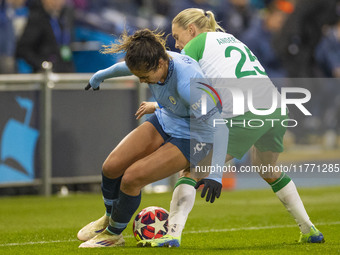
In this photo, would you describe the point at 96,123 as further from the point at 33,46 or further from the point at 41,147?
the point at 33,46

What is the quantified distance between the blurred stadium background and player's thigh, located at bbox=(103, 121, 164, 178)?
5.33 feet

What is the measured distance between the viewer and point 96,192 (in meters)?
12.3

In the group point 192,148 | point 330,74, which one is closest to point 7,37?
point 330,74

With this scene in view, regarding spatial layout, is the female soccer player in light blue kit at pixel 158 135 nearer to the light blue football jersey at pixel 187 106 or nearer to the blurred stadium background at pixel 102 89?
the light blue football jersey at pixel 187 106

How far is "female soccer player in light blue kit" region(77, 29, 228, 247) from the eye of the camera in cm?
622

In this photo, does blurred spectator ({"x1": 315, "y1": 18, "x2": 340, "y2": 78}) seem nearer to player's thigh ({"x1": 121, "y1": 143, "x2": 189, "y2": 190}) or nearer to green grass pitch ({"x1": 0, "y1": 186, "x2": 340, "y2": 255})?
green grass pitch ({"x1": 0, "y1": 186, "x2": 340, "y2": 255})

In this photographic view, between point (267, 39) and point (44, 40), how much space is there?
5051mm

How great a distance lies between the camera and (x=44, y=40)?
1346 centimetres

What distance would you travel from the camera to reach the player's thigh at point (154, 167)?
6.31m

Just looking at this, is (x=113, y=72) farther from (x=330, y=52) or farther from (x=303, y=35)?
(x=330, y=52)

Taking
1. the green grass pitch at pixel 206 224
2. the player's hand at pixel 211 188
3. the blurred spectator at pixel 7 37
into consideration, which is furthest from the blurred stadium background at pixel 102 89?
the player's hand at pixel 211 188

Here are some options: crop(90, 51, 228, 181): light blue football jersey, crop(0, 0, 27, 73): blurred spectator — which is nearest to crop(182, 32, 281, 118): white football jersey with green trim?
crop(90, 51, 228, 181): light blue football jersey

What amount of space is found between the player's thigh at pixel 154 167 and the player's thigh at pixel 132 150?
20cm

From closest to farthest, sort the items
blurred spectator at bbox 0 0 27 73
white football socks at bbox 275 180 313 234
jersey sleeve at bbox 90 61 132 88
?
jersey sleeve at bbox 90 61 132 88, white football socks at bbox 275 180 313 234, blurred spectator at bbox 0 0 27 73
